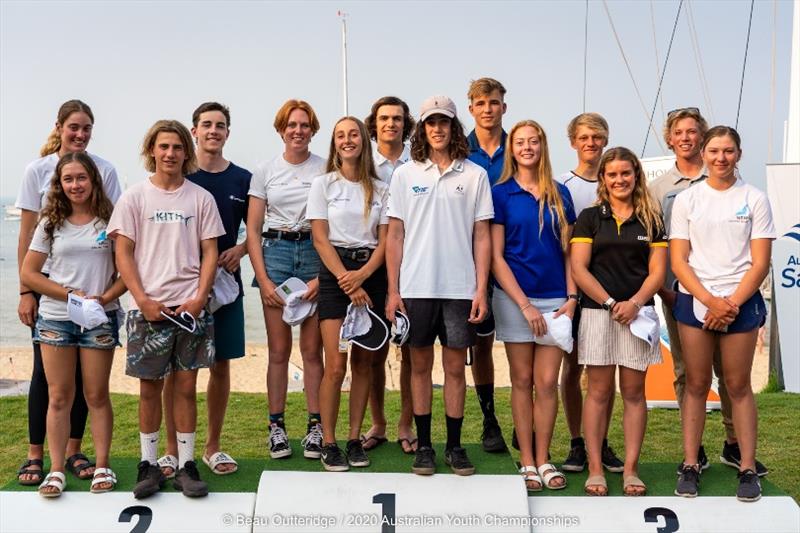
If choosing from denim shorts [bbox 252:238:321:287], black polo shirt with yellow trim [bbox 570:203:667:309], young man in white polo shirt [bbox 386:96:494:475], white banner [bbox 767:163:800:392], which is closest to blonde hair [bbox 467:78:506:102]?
young man in white polo shirt [bbox 386:96:494:475]

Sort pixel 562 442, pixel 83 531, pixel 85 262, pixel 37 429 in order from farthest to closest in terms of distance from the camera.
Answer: pixel 562 442
pixel 37 429
pixel 85 262
pixel 83 531

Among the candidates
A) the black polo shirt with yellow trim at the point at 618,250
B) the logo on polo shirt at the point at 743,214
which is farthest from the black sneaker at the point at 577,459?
the logo on polo shirt at the point at 743,214

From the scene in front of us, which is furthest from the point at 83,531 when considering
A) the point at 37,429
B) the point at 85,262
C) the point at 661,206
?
the point at 661,206

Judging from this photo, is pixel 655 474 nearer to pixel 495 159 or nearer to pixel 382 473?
pixel 382 473

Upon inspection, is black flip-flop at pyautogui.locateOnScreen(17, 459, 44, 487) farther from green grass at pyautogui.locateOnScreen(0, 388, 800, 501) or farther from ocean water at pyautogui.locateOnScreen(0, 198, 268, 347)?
ocean water at pyautogui.locateOnScreen(0, 198, 268, 347)

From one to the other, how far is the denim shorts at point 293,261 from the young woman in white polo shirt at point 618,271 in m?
1.32

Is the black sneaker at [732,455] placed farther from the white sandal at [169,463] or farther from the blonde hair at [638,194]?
the white sandal at [169,463]

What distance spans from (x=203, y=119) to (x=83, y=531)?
6.75 ft

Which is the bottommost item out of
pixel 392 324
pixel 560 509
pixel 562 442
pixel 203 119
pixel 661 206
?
pixel 562 442

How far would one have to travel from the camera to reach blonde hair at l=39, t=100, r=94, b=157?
4.49 m

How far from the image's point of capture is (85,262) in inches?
160

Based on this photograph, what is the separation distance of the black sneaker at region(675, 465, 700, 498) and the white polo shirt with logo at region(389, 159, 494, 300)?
4.43 feet

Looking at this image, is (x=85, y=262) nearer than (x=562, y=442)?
Yes

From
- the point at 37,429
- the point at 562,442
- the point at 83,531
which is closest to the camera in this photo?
the point at 83,531
